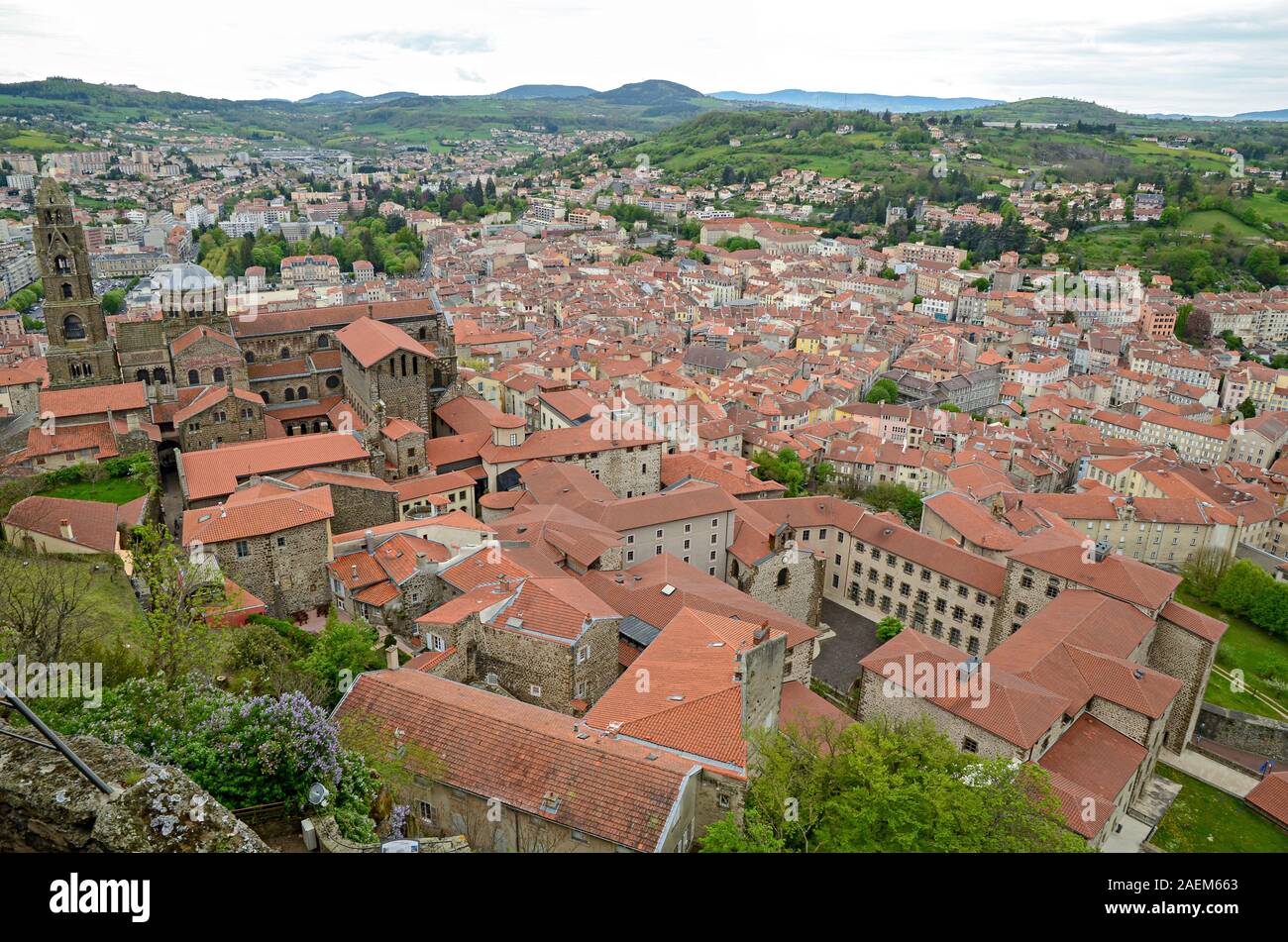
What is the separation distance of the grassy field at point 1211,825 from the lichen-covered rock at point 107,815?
86.0 feet

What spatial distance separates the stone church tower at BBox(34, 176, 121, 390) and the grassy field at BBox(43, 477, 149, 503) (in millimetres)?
8228

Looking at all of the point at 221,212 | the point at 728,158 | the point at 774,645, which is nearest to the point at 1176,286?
the point at 728,158

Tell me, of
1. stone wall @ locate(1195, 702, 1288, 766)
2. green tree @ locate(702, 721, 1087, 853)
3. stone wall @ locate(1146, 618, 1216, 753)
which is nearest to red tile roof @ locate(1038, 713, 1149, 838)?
green tree @ locate(702, 721, 1087, 853)

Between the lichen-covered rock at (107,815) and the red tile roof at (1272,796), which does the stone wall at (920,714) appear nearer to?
the red tile roof at (1272,796)

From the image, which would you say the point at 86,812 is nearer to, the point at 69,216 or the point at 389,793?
the point at 389,793

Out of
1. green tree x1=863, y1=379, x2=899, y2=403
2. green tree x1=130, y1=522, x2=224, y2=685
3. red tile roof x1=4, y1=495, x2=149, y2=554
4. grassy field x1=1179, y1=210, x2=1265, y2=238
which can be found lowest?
green tree x1=863, y1=379, x2=899, y2=403

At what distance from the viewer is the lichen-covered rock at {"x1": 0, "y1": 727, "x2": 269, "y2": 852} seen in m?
6.04

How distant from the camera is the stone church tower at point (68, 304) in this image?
34312 mm

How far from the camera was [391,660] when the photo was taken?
63.4 feet

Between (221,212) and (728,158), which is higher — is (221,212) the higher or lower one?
the lower one

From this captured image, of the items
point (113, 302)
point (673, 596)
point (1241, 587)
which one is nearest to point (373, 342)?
point (673, 596)

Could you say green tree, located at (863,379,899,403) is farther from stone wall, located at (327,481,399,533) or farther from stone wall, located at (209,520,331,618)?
stone wall, located at (209,520,331,618)

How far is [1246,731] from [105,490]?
43.8m

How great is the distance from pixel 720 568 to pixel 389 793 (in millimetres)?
22824
